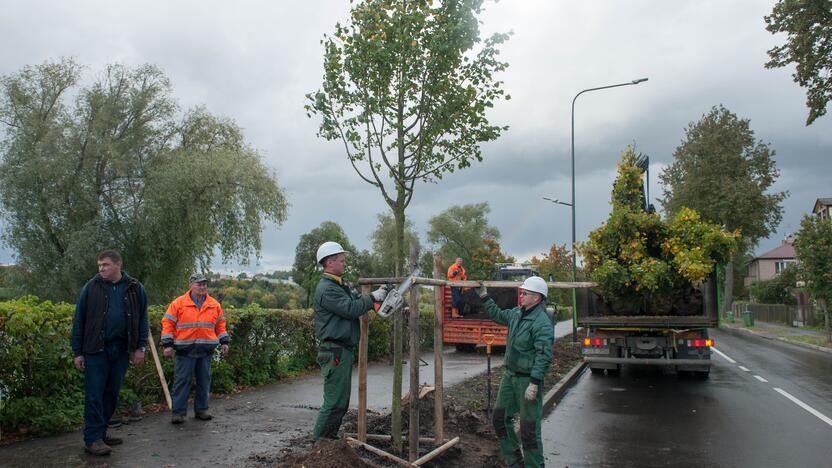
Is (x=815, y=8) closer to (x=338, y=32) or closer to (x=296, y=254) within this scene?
(x=338, y=32)

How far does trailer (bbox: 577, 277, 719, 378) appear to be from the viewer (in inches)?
483

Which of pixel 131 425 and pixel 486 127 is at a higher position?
pixel 486 127

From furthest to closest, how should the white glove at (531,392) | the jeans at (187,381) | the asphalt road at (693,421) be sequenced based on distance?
the jeans at (187,381)
the asphalt road at (693,421)
the white glove at (531,392)

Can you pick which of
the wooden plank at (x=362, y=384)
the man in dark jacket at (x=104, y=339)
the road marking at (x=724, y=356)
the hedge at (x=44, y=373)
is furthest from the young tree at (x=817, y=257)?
the man in dark jacket at (x=104, y=339)

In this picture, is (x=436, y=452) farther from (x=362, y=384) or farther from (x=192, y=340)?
(x=192, y=340)

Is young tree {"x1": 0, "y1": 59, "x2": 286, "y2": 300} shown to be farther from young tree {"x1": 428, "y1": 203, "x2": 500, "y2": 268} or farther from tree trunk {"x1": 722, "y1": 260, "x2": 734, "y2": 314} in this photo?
young tree {"x1": 428, "y1": 203, "x2": 500, "y2": 268}

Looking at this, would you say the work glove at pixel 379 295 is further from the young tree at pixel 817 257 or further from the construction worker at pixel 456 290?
the young tree at pixel 817 257

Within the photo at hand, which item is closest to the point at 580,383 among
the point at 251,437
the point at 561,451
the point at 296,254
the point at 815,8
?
the point at 561,451

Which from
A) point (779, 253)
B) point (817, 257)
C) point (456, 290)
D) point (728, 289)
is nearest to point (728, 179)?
point (728, 289)

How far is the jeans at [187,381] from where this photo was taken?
7254mm

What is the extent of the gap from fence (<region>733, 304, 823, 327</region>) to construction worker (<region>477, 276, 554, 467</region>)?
117 ft

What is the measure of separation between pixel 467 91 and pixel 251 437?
162 inches

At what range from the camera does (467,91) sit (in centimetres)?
630

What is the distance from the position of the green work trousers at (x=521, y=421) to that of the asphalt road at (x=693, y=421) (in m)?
1.06
